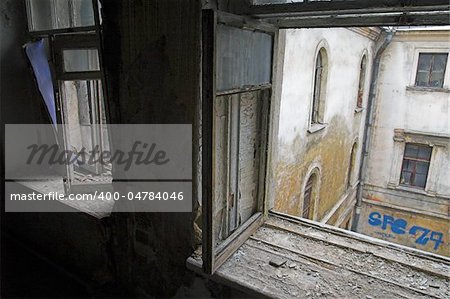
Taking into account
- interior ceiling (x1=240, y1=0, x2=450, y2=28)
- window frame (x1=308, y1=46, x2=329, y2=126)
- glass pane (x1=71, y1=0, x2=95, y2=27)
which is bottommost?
window frame (x1=308, y1=46, x2=329, y2=126)

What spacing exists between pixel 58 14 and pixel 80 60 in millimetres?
525

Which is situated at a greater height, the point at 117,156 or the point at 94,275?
the point at 117,156

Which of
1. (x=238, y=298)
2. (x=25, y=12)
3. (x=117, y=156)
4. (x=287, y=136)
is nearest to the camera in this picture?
(x=238, y=298)

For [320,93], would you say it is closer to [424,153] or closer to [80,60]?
[80,60]

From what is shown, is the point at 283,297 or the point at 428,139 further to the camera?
the point at 428,139

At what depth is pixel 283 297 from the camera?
2164mm

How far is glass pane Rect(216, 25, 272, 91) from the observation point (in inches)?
79.0

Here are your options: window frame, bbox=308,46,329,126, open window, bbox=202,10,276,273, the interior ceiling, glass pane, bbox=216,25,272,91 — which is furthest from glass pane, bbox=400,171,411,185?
the interior ceiling

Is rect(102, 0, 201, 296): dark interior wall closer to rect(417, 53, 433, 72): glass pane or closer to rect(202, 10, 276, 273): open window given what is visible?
rect(202, 10, 276, 273): open window

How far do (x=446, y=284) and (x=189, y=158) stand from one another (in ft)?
6.65

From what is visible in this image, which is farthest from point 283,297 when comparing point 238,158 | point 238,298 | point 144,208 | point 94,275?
point 94,275

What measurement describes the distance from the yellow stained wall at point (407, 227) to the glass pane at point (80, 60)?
34.9ft

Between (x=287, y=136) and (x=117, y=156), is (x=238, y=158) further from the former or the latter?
(x=287, y=136)

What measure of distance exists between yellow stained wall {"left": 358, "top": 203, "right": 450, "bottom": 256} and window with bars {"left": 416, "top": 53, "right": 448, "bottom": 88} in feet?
14.0
